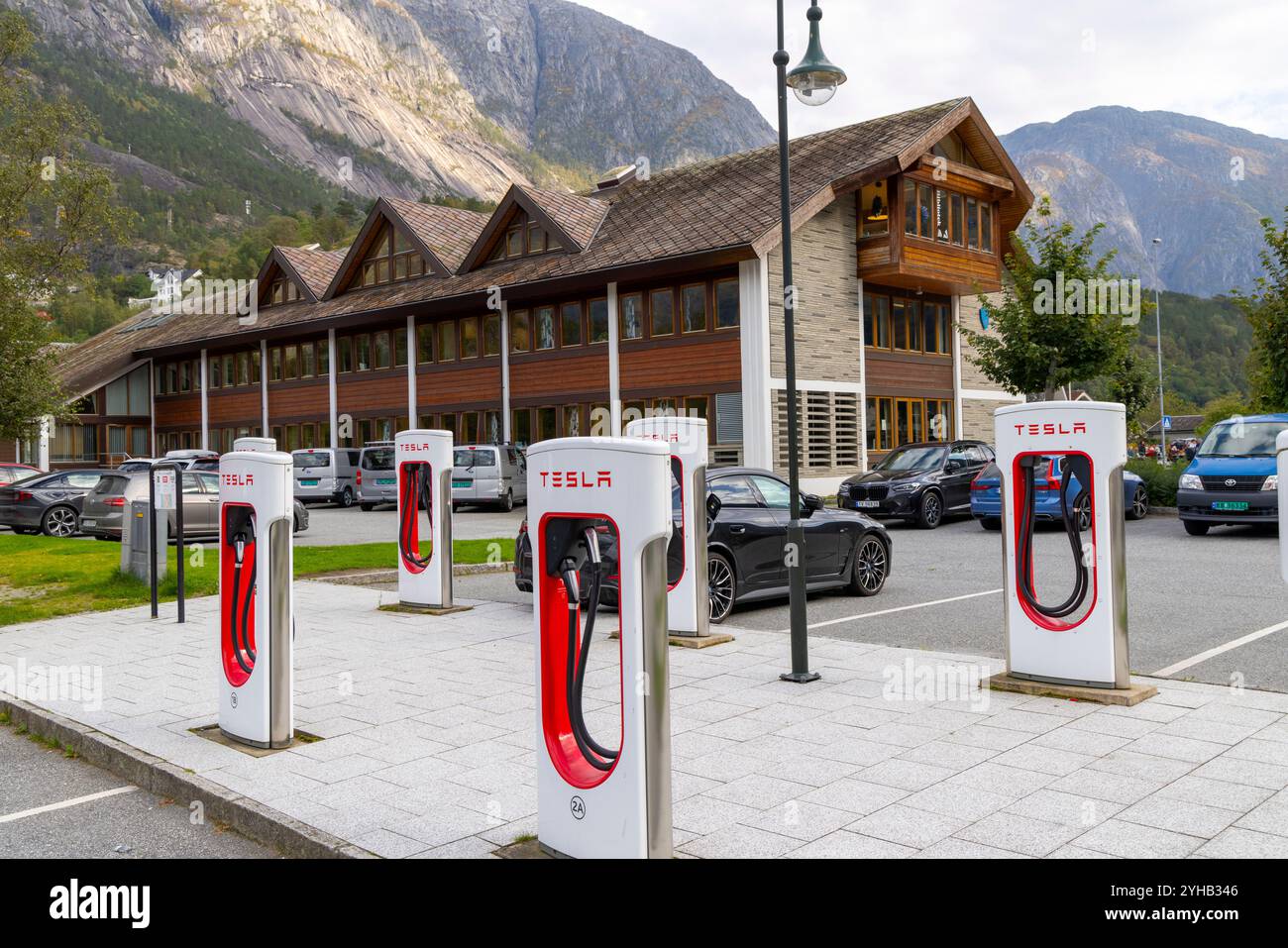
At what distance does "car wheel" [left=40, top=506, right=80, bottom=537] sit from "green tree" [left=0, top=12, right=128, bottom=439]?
248 centimetres

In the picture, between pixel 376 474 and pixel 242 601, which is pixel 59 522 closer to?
pixel 376 474

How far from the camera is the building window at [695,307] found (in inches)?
1166

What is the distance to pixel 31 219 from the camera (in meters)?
27.0

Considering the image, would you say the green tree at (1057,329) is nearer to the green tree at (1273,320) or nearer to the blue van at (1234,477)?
the green tree at (1273,320)

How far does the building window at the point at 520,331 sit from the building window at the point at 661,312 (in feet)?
16.2

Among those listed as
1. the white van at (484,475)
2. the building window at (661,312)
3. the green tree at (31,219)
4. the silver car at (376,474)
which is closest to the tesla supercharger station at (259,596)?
the green tree at (31,219)

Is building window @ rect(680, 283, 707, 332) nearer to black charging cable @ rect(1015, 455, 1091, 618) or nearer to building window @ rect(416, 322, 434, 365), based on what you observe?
building window @ rect(416, 322, 434, 365)

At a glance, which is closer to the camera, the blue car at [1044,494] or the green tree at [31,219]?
the blue car at [1044,494]

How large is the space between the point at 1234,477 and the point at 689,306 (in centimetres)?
1514

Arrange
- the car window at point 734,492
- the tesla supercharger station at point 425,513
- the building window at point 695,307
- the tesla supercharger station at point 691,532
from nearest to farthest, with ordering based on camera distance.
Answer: the tesla supercharger station at point 691,532 → the car window at point 734,492 → the tesla supercharger station at point 425,513 → the building window at point 695,307

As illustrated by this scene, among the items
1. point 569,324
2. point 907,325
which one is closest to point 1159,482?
point 907,325

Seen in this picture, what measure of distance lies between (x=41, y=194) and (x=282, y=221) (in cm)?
7793
